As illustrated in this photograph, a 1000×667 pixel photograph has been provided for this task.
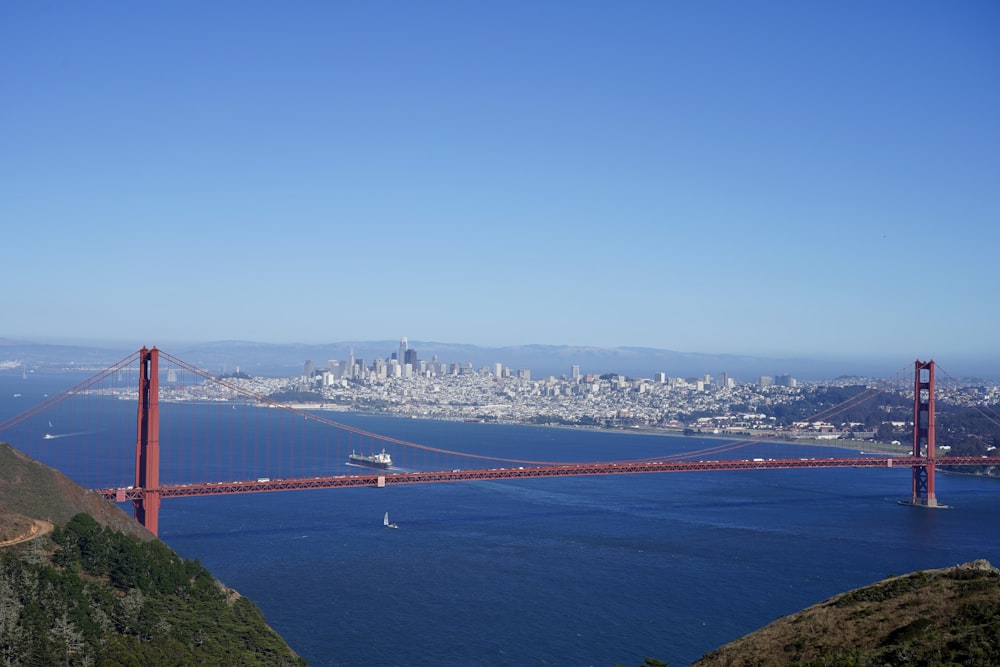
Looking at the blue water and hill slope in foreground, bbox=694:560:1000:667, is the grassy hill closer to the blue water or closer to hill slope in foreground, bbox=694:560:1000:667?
the blue water

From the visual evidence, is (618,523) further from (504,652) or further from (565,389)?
(565,389)

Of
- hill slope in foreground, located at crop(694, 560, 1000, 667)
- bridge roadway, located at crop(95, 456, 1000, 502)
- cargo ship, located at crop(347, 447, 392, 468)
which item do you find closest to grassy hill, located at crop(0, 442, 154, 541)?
bridge roadway, located at crop(95, 456, 1000, 502)

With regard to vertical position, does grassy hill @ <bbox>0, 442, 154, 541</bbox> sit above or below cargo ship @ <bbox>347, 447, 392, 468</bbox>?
above

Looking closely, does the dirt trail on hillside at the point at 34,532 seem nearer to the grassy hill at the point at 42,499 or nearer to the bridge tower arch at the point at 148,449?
the grassy hill at the point at 42,499

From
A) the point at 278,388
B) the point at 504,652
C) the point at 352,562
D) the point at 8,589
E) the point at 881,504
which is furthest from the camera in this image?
the point at 278,388

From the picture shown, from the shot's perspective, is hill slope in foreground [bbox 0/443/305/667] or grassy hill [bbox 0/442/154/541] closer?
hill slope in foreground [bbox 0/443/305/667]

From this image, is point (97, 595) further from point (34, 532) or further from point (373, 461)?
point (373, 461)

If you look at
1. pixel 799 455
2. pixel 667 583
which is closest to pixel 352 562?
pixel 667 583
